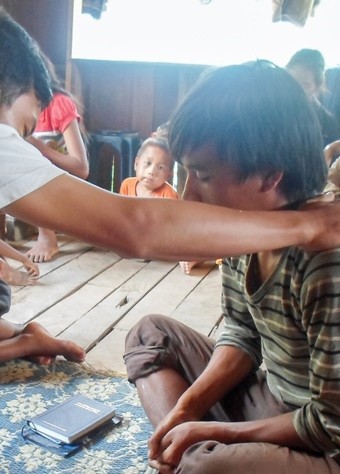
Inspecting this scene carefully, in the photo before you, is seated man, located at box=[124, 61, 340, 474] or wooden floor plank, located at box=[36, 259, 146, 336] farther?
wooden floor plank, located at box=[36, 259, 146, 336]

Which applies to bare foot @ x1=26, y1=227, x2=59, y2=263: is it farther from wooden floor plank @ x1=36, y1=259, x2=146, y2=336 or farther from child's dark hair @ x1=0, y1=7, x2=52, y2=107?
child's dark hair @ x1=0, y1=7, x2=52, y2=107

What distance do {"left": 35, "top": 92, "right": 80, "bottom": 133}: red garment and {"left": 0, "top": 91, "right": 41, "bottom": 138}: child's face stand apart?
159 cm

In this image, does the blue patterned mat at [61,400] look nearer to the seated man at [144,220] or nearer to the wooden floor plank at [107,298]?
the wooden floor plank at [107,298]

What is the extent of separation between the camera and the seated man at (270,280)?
2.88ft

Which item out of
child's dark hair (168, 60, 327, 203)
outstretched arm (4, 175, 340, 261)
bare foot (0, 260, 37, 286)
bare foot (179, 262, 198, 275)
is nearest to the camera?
outstretched arm (4, 175, 340, 261)

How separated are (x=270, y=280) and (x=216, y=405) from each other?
0.36 metres

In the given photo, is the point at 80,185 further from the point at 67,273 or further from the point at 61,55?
the point at 61,55

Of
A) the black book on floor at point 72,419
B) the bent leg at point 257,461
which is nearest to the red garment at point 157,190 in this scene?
the black book on floor at point 72,419

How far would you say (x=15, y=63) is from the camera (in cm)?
114

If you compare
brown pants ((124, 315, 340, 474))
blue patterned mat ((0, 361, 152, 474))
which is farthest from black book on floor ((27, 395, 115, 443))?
brown pants ((124, 315, 340, 474))

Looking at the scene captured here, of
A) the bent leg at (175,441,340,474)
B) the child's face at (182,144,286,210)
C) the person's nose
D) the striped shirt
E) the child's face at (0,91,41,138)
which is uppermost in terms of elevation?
the child's face at (0,91,41,138)

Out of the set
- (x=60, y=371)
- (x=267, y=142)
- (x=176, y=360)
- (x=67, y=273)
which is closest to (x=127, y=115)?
(x=67, y=273)

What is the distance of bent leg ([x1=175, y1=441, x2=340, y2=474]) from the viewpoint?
2.89 feet

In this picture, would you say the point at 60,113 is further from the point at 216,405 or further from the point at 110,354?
the point at 216,405
